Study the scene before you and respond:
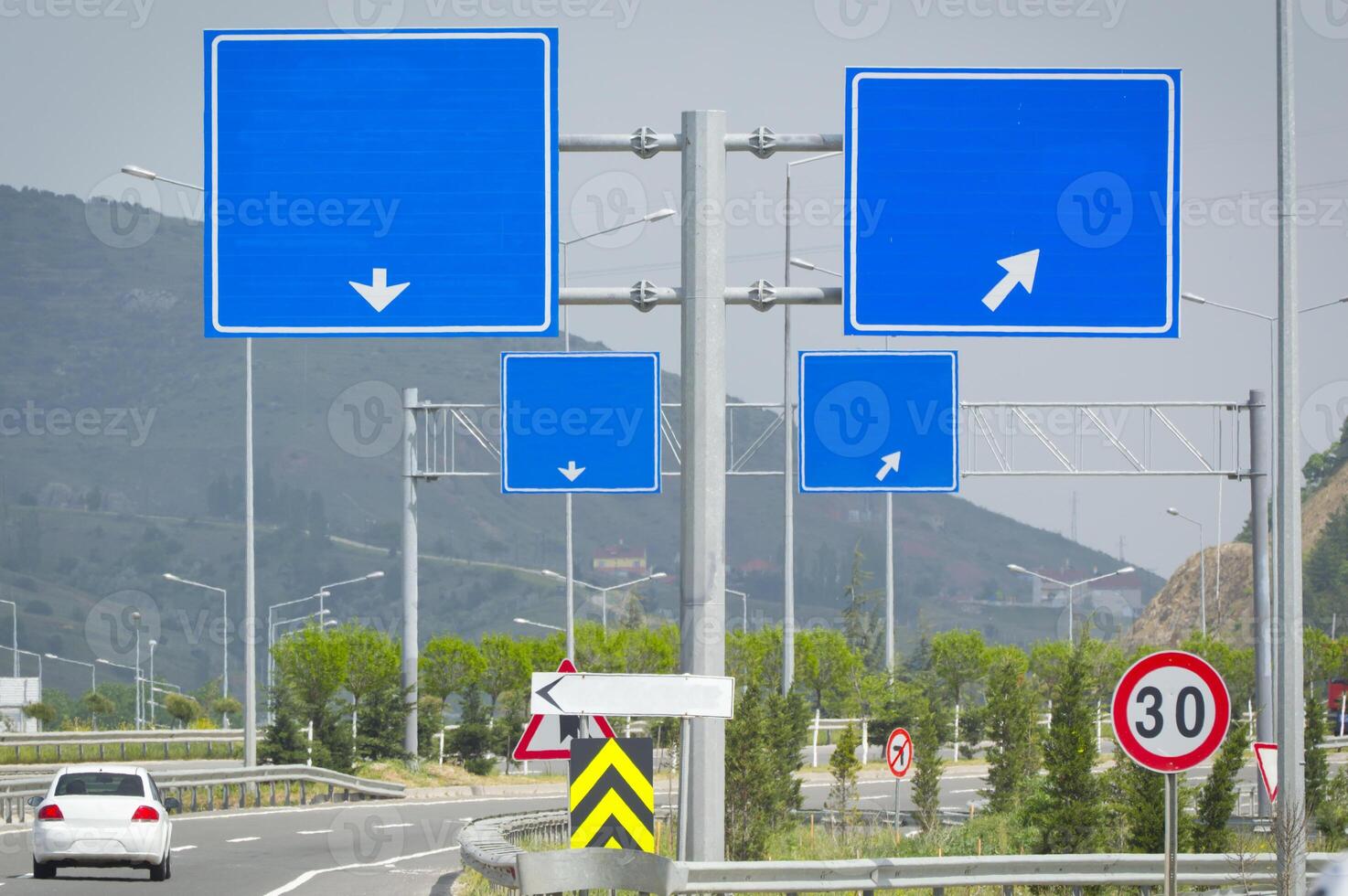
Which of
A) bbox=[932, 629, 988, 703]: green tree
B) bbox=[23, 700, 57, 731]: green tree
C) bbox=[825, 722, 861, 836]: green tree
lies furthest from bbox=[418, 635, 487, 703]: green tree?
bbox=[23, 700, 57, 731]: green tree

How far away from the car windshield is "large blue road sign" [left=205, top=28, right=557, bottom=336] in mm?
11225

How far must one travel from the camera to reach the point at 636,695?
476 inches

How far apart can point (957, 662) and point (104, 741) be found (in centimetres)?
3455

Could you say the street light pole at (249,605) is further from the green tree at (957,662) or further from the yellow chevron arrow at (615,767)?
the green tree at (957,662)

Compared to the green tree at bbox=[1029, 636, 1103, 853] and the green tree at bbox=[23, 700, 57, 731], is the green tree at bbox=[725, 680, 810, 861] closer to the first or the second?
the green tree at bbox=[1029, 636, 1103, 853]

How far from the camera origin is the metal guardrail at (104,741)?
161ft

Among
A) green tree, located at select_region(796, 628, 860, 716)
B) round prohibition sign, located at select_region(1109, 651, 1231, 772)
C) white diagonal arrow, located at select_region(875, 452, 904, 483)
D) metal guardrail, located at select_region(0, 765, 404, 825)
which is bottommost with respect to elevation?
green tree, located at select_region(796, 628, 860, 716)

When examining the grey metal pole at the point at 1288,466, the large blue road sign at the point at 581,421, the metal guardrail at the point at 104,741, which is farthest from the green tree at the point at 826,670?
the grey metal pole at the point at 1288,466

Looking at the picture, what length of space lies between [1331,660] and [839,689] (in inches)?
934

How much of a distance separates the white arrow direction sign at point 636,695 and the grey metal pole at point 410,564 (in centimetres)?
2968

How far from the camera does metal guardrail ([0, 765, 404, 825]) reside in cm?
3231

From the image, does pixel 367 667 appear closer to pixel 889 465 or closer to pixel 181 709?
pixel 889 465

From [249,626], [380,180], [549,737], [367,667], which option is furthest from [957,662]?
[380,180]

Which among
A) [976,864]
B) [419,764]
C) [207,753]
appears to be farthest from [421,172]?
[207,753]
